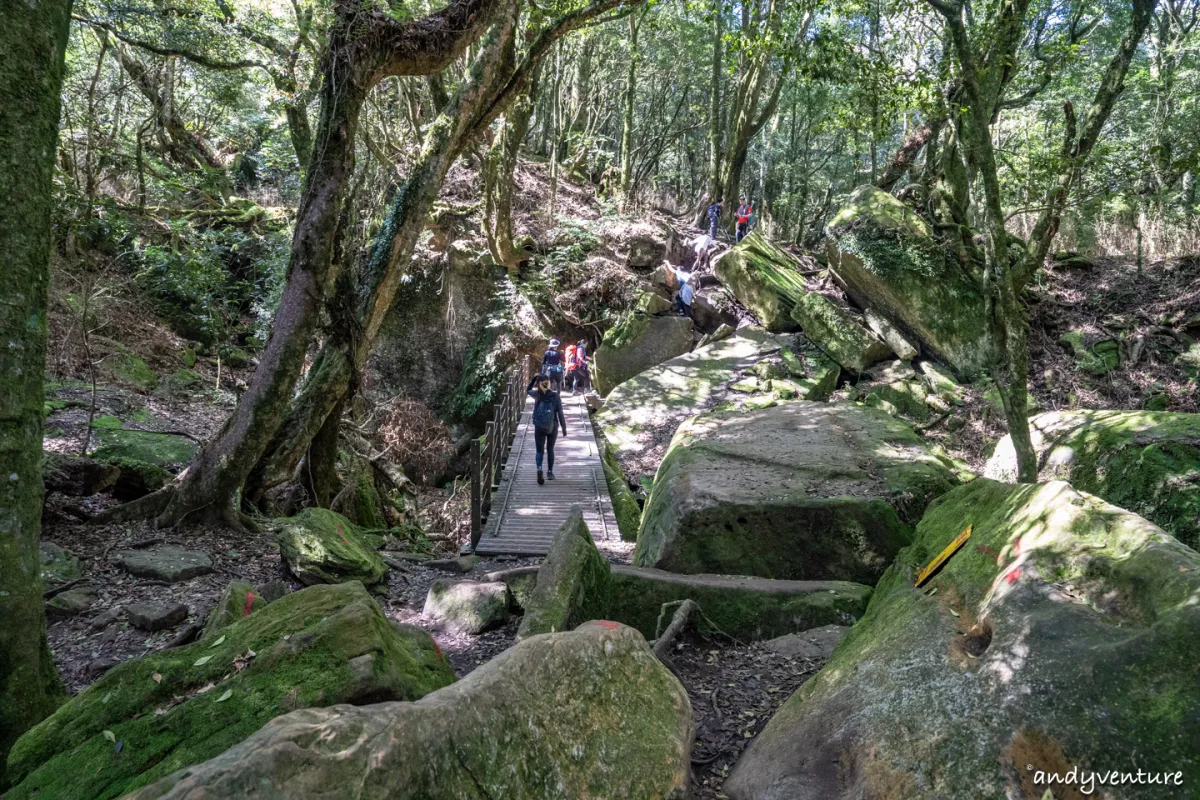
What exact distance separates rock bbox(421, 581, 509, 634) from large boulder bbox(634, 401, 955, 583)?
4.33 feet

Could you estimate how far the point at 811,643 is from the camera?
3.59m

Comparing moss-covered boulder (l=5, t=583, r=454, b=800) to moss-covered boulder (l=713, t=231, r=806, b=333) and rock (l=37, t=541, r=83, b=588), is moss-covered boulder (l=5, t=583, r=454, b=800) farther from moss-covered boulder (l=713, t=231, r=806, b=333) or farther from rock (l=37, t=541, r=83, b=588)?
moss-covered boulder (l=713, t=231, r=806, b=333)

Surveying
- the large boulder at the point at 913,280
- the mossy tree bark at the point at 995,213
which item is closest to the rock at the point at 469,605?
the mossy tree bark at the point at 995,213

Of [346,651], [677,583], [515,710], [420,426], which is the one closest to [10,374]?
[346,651]

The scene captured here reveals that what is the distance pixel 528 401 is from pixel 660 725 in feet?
44.0

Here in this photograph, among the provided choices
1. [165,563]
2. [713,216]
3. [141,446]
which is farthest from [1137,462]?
[713,216]

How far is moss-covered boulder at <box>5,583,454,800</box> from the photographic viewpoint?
1933 mm

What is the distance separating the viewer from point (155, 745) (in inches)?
79.0

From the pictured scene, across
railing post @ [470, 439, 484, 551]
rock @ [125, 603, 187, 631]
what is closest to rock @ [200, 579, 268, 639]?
rock @ [125, 603, 187, 631]

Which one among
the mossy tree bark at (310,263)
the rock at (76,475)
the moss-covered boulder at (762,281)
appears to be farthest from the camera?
the moss-covered boulder at (762,281)

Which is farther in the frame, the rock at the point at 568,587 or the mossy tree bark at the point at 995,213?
the mossy tree bark at the point at 995,213

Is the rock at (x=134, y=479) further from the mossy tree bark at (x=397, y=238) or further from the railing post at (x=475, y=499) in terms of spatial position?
the railing post at (x=475, y=499)

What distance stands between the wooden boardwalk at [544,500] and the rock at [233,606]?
3473 mm

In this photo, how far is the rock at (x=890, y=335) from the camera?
12688 mm
